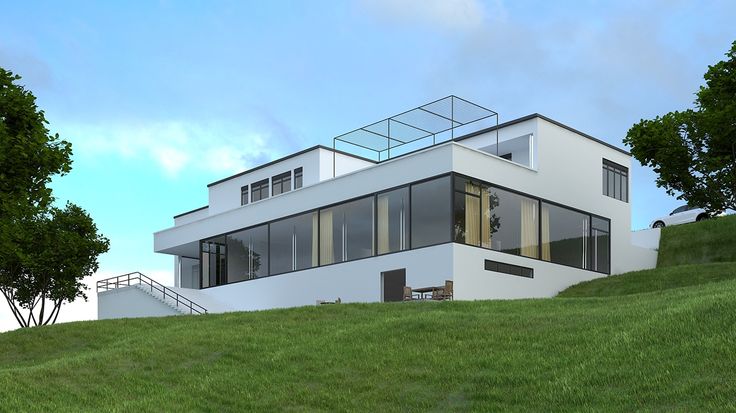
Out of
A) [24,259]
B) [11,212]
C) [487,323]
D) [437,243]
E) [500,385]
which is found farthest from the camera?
[24,259]

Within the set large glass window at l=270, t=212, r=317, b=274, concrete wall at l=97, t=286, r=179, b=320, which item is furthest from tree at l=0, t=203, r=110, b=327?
large glass window at l=270, t=212, r=317, b=274

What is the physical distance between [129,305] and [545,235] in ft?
69.2

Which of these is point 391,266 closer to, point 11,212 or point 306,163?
point 306,163

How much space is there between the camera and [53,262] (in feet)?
170

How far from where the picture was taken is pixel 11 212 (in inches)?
1022

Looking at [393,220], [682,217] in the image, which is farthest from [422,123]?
[682,217]

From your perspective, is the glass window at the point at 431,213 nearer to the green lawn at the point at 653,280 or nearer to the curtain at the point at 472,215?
the curtain at the point at 472,215

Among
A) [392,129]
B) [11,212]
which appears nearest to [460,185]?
[392,129]

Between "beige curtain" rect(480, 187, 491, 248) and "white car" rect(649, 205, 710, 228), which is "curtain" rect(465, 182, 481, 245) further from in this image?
"white car" rect(649, 205, 710, 228)

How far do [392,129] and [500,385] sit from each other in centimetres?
2322

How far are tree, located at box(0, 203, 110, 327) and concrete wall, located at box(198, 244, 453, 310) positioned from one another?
10726 millimetres

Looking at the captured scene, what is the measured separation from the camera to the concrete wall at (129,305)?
148 ft

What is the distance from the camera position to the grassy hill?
1622cm

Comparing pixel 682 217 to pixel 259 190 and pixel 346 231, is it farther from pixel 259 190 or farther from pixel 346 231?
pixel 346 231
